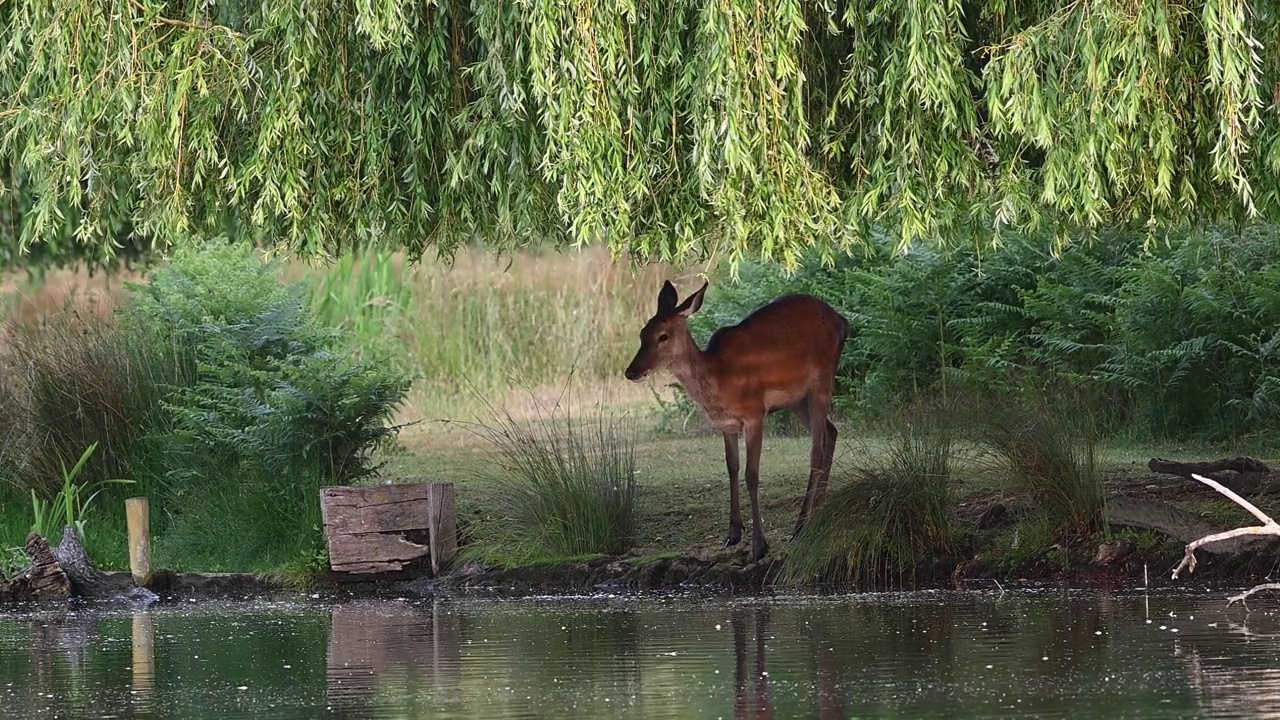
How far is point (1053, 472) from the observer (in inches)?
458

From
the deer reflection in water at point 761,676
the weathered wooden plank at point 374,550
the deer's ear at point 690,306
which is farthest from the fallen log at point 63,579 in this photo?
the deer reflection in water at point 761,676

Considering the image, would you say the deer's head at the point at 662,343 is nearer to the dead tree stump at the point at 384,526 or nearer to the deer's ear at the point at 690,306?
the deer's ear at the point at 690,306

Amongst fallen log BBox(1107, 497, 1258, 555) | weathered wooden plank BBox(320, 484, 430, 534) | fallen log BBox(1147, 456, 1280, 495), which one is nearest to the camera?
fallen log BBox(1107, 497, 1258, 555)

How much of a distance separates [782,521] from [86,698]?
587 cm

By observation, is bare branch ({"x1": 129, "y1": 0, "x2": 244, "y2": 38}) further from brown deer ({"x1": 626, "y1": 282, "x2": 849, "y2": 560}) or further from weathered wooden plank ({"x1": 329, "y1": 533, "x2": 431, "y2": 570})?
weathered wooden plank ({"x1": 329, "y1": 533, "x2": 431, "y2": 570})

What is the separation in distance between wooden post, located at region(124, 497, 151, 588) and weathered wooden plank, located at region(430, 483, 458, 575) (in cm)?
181

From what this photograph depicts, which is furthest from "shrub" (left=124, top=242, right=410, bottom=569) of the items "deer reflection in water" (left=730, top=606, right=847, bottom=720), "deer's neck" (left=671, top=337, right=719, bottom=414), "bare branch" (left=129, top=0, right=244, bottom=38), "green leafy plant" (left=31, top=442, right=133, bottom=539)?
"deer reflection in water" (left=730, top=606, right=847, bottom=720)

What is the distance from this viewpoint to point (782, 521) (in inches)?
514

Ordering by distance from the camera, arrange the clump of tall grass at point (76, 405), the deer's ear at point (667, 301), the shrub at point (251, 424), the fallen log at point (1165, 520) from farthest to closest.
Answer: the clump of tall grass at point (76, 405) < the shrub at point (251, 424) < the deer's ear at point (667, 301) < the fallen log at point (1165, 520)

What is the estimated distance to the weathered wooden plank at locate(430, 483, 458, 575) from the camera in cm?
1242

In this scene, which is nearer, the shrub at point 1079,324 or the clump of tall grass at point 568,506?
the clump of tall grass at point 568,506

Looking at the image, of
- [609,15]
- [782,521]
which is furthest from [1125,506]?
[609,15]

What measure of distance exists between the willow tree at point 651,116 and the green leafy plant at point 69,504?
2.63 metres

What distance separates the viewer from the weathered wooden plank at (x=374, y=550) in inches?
489
